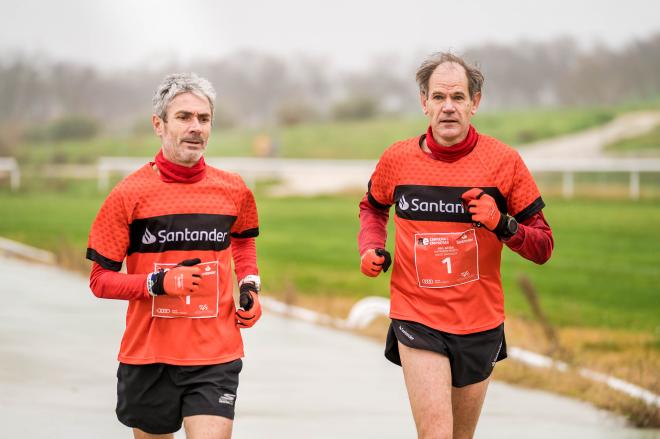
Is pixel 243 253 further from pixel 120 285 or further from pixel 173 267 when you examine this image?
pixel 120 285

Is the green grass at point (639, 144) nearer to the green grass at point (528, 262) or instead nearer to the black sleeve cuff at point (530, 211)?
the green grass at point (528, 262)

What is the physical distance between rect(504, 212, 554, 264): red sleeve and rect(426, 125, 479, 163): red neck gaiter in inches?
15.8

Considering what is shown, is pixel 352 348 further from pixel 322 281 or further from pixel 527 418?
pixel 322 281

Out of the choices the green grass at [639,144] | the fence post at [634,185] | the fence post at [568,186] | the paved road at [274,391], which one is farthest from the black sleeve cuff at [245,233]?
the green grass at [639,144]

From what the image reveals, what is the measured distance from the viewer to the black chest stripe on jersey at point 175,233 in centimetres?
513

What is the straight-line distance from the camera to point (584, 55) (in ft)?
284

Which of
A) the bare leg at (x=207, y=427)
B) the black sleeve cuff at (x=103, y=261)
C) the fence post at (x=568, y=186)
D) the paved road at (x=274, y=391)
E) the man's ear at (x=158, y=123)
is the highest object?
the man's ear at (x=158, y=123)

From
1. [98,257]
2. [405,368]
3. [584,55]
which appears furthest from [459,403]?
[584,55]

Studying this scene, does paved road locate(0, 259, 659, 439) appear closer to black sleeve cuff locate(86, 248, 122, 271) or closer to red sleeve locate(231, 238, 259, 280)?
red sleeve locate(231, 238, 259, 280)

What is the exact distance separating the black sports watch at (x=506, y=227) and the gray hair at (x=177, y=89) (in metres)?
1.28

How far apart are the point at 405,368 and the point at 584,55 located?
8352 centimetres

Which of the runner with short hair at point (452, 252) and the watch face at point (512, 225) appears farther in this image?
the runner with short hair at point (452, 252)

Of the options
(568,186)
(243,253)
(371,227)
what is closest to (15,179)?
(568,186)

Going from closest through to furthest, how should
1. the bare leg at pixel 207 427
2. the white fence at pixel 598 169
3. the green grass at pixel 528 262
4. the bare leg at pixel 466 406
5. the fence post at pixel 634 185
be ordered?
the bare leg at pixel 207 427, the bare leg at pixel 466 406, the green grass at pixel 528 262, the fence post at pixel 634 185, the white fence at pixel 598 169
